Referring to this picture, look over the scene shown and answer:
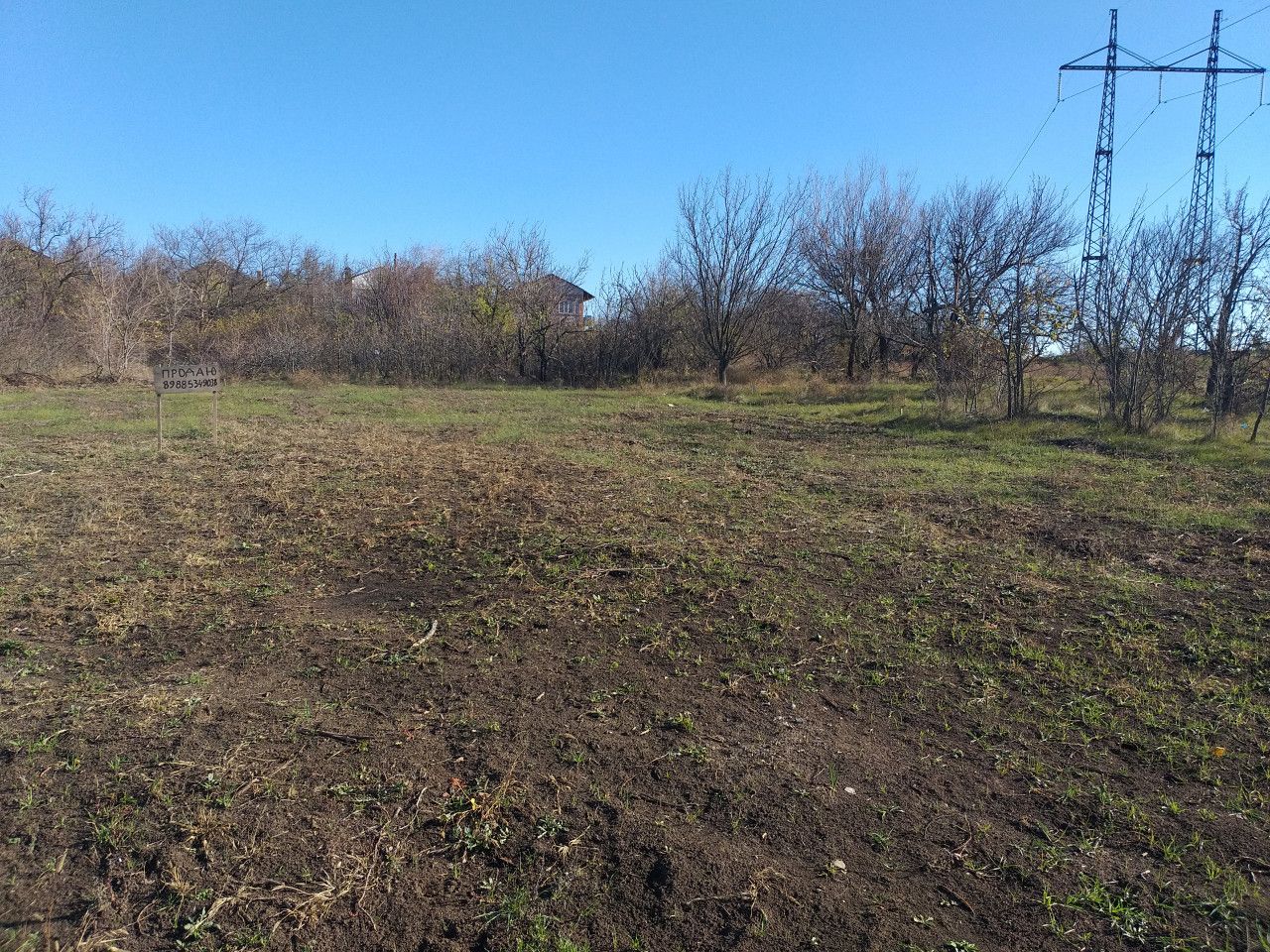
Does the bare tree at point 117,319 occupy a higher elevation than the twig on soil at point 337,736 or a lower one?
higher

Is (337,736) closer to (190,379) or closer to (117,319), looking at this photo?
(190,379)

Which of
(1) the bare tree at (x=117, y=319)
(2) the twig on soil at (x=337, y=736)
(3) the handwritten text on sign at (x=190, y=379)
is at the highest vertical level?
(1) the bare tree at (x=117, y=319)

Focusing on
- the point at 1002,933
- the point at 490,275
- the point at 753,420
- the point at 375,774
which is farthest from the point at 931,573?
the point at 490,275

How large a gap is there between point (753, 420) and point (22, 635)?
1210 cm

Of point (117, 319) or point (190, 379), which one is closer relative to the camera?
point (190, 379)

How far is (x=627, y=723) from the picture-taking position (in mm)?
3021

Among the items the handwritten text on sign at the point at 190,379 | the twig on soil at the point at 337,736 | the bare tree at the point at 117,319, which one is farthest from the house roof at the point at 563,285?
the twig on soil at the point at 337,736

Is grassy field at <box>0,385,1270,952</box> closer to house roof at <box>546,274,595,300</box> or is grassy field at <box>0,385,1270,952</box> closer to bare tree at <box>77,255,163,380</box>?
bare tree at <box>77,255,163,380</box>

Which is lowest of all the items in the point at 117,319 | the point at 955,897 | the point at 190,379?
the point at 955,897

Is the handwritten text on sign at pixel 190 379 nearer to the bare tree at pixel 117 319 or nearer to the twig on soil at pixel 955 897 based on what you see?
the twig on soil at pixel 955 897

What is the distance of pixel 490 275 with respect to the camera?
1206 inches

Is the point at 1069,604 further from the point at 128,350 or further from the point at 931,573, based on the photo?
the point at 128,350

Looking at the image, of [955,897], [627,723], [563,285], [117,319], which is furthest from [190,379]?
[563,285]

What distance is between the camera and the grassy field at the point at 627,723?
204 cm
